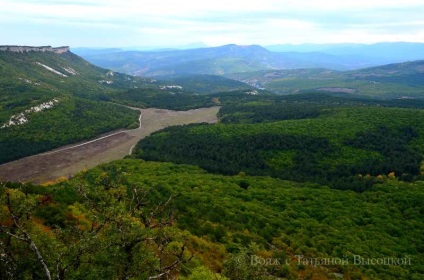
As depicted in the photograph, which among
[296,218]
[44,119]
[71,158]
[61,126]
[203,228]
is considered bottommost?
[71,158]

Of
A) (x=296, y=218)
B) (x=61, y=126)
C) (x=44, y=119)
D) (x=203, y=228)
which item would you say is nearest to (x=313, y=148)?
(x=296, y=218)

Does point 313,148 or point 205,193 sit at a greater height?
point 313,148

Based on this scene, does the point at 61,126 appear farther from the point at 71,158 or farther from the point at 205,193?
the point at 205,193

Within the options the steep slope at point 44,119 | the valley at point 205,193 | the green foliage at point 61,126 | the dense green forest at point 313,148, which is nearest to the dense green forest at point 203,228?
the valley at point 205,193

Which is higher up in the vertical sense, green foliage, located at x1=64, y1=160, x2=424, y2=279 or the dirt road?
green foliage, located at x1=64, y1=160, x2=424, y2=279

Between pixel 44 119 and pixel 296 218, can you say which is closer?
pixel 296 218

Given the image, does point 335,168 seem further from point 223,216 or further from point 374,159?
point 223,216

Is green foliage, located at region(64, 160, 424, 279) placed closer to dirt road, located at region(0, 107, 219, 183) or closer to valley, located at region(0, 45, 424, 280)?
valley, located at region(0, 45, 424, 280)

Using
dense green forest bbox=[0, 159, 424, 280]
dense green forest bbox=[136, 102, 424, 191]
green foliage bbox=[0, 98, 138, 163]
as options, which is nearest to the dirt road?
green foliage bbox=[0, 98, 138, 163]

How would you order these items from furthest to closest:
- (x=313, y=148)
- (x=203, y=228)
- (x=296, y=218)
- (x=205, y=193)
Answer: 1. (x=313, y=148)
2. (x=205, y=193)
3. (x=296, y=218)
4. (x=203, y=228)

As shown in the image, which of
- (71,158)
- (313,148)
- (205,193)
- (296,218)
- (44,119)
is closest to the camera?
(296,218)
